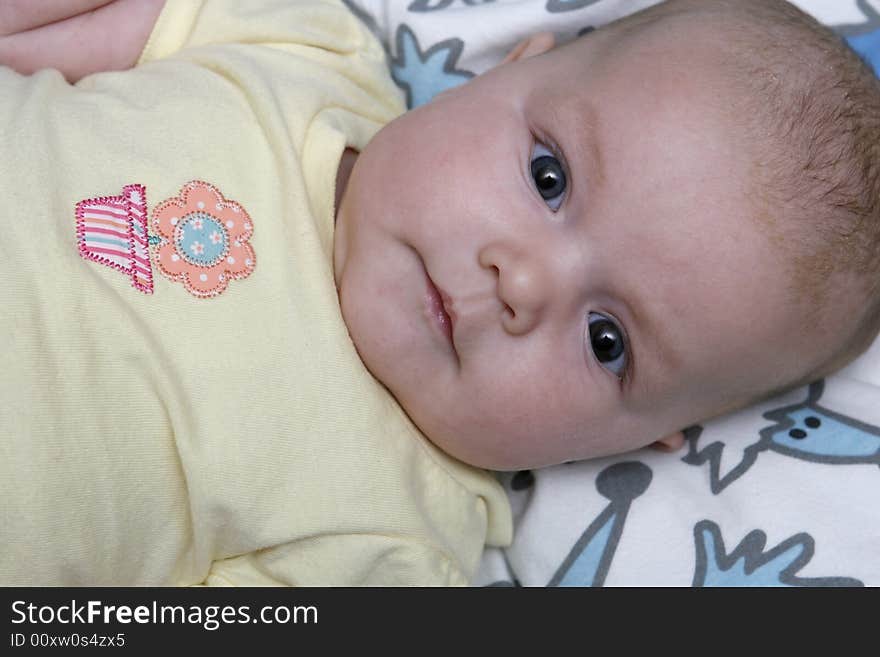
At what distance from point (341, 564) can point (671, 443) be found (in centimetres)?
70

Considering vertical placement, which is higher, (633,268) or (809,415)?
(633,268)

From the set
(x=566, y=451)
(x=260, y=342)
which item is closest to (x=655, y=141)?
(x=566, y=451)

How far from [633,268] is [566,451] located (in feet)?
1.24

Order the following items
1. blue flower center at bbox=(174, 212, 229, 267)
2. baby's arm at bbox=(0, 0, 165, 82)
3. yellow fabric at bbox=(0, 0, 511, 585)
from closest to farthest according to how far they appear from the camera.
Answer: yellow fabric at bbox=(0, 0, 511, 585), blue flower center at bbox=(174, 212, 229, 267), baby's arm at bbox=(0, 0, 165, 82)

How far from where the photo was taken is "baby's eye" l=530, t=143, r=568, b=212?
1573mm

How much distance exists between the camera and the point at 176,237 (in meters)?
1.55

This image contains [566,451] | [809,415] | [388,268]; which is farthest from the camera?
[809,415]

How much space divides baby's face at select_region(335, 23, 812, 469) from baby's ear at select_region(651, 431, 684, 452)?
7.7 inches

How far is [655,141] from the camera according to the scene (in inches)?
59.3

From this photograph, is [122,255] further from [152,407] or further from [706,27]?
[706,27]

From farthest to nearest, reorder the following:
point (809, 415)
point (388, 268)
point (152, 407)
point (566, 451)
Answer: point (809, 415)
point (566, 451)
point (388, 268)
point (152, 407)

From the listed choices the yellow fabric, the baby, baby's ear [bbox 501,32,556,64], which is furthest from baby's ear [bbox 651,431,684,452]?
baby's ear [bbox 501,32,556,64]

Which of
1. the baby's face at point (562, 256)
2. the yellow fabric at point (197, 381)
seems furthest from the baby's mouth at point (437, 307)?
the yellow fabric at point (197, 381)

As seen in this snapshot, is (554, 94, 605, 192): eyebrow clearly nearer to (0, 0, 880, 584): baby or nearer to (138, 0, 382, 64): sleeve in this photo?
(0, 0, 880, 584): baby
